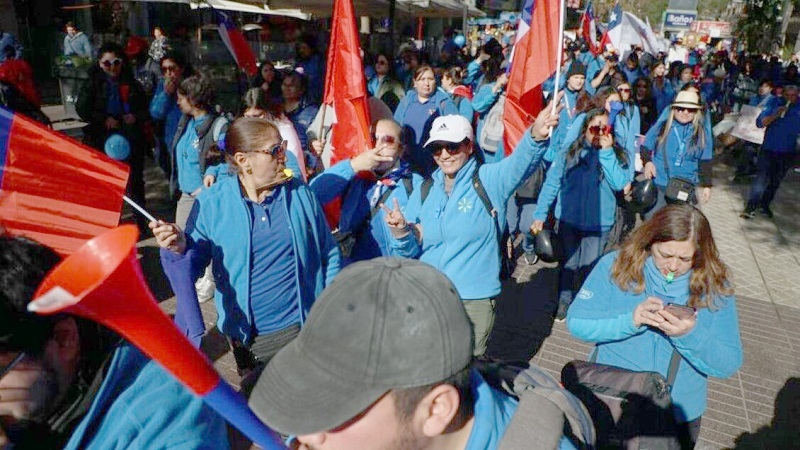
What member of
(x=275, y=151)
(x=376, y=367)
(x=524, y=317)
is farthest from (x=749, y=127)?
(x=376, y=367)

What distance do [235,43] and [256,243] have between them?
5248mm

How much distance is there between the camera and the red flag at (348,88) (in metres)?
4.66

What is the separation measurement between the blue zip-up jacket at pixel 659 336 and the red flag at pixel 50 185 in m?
2.05

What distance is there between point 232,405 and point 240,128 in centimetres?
215

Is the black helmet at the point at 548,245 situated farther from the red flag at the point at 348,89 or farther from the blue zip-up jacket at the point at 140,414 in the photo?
the blue zip-up jacket at the point at 140,414

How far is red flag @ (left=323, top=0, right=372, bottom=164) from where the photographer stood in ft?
15.3

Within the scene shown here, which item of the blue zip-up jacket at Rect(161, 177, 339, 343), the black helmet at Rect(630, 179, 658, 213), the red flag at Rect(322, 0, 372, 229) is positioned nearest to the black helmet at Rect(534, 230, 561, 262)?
the black helmet at Rect(630, 179, 658, 213)

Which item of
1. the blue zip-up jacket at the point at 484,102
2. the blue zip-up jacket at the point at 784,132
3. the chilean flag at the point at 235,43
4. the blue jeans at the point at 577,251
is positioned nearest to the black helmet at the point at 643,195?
the blue jeans at the point at 577,251

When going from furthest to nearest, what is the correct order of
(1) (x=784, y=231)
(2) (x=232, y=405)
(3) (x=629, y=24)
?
1. (3) (x=629, y=24)
2. (1) (x=784, y=231)
3. (2) (x=232, y=405)

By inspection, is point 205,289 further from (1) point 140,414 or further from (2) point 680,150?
(2) point 680,150

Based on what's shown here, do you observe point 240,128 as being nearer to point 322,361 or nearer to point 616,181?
point 322,361

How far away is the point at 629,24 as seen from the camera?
14094 mm

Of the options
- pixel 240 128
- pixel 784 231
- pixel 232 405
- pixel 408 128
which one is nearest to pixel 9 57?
pixel 408 128

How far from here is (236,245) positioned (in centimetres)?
299
